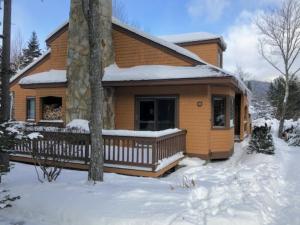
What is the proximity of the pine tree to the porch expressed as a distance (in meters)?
31.5

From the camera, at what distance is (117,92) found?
13.3m

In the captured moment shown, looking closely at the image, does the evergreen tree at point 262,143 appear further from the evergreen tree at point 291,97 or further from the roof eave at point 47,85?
the evergreen tree at point 291,97

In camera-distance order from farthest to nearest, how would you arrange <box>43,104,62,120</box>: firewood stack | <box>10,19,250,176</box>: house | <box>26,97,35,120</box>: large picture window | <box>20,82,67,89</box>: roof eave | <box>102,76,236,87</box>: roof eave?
<box>26,97,35,120</box>: large picture window
<box>43,104,62,120</box>: firewood stack
<box>20,82,67,89</box>: roof eave
<box>10,19,250,176</box>: house
<box>102,76,236,87</box>: roof eave

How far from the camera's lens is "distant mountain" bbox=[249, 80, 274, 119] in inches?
1890

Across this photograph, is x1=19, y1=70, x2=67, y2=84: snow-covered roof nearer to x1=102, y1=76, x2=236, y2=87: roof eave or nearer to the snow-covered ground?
x1=102, y1=76, x2=236, y2=87: roof eave

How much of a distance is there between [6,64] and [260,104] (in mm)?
54433

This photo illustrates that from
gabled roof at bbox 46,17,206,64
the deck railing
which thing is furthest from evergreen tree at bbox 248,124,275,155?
the deck railing

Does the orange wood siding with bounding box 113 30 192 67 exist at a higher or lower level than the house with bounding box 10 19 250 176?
higher

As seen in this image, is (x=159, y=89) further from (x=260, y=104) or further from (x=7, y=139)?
(x=260, y=104)

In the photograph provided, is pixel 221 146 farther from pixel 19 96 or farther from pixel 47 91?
pixel 19 96

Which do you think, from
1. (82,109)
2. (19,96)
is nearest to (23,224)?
(82,109)

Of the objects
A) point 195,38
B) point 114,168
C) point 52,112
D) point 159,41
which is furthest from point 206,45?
point 114,168

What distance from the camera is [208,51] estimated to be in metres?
16.2

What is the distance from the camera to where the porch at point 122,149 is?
8742 mm
